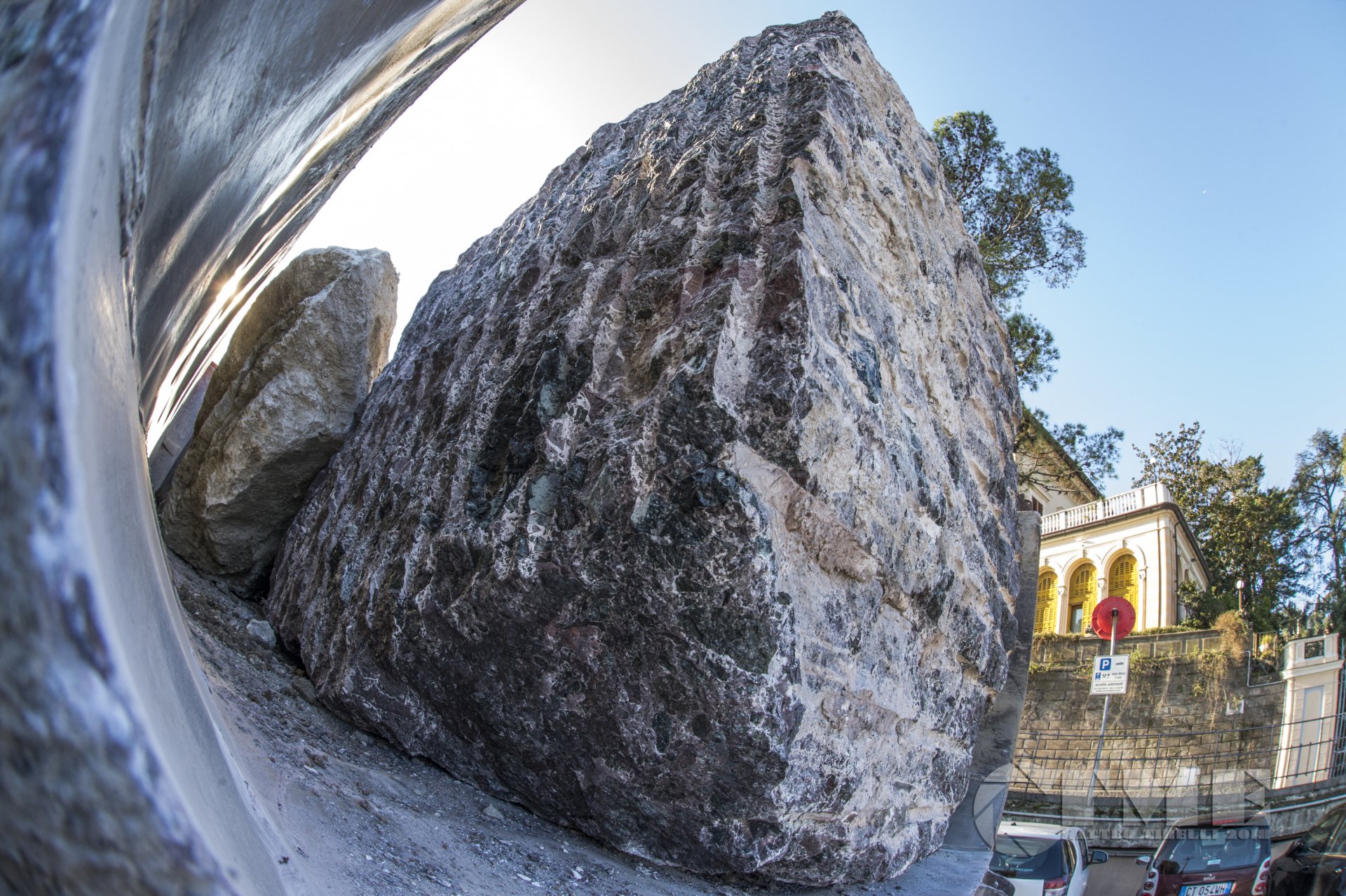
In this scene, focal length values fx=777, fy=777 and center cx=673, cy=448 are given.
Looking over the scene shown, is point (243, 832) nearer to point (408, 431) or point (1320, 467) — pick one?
point (408, 431)

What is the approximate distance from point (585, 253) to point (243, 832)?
1982 millimetres

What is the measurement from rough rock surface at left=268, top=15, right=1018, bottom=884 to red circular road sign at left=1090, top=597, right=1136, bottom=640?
12.0 metres

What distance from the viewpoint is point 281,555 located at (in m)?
3.29

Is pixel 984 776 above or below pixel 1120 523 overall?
below

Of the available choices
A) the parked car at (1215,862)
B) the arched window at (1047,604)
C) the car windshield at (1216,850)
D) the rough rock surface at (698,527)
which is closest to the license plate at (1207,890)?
the parked car at (1215,862)

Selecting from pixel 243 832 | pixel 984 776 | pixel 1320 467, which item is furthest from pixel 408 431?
pixel 1320 467

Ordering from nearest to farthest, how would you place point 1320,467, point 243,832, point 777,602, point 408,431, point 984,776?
point 243,832 → point 777,602 → point 408,431 → point 984,776 → point 1320,467

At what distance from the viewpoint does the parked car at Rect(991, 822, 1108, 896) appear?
6.05 metres

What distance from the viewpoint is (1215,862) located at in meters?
6.29

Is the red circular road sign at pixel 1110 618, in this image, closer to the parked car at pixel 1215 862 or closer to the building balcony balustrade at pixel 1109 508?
the building balcony balustrade at pixel 1109 508

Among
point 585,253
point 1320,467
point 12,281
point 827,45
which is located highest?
point 1320,467

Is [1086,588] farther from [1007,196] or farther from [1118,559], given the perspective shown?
[1007,196]

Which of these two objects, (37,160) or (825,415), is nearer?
(37,160)

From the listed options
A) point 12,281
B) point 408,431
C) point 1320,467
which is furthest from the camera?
point 1320,467
